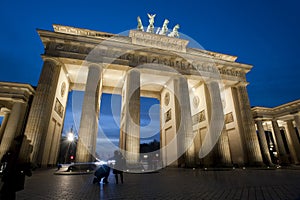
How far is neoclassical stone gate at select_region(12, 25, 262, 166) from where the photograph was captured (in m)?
14.6

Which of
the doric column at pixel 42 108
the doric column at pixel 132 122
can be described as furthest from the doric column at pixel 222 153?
the doric column at pixel 42 108

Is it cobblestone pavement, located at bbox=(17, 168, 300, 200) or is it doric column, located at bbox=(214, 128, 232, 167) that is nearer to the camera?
cobblestone pavement, located at bbox=(17, 168, 300, 200)

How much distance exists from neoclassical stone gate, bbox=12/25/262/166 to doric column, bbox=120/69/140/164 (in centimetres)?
8

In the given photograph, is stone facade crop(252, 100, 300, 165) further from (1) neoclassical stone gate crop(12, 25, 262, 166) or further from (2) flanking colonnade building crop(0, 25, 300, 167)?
(1) neoclassical stone gate crop(12, 25, 262, 166)

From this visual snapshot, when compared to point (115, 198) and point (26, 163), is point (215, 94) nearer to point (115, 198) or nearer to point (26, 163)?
point (115, 198)

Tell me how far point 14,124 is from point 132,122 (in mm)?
11982

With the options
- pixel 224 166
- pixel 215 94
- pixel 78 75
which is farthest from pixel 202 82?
pixel 78 75

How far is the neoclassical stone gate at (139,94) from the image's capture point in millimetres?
14562

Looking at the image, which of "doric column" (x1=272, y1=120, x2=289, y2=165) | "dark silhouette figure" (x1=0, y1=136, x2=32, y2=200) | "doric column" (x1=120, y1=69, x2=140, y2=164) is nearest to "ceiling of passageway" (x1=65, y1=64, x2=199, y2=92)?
"doric column" (x1=120, y1=69, x2=140, y2=164)

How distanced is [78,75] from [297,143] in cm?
3523

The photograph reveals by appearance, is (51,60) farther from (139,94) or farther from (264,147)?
(264,147)

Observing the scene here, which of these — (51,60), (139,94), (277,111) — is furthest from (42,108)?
(277,111)

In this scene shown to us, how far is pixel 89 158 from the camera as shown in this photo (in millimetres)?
13398

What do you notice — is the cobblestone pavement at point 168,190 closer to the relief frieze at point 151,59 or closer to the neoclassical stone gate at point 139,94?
the neoclassical stone gate at point 139,94
